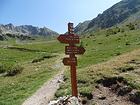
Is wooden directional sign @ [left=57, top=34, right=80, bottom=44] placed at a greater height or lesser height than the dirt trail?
greater

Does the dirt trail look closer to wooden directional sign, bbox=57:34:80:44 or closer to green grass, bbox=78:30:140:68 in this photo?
wooden directional sign, bbox=57:34:80:44

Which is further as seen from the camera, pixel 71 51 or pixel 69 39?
pixel 71 51

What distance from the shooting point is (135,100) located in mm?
31641

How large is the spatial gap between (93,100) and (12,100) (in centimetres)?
839

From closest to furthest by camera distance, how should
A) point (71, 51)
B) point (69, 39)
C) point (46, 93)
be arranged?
1. point (69, 39)
2. point (71, 51)
3. point (46, 93)

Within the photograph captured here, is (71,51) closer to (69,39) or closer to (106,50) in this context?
(69,39)

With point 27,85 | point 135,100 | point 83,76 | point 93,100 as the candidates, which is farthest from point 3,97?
point 135,100

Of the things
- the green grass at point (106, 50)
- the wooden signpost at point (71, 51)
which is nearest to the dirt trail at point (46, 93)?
the wooden signpost at point (71, 51)

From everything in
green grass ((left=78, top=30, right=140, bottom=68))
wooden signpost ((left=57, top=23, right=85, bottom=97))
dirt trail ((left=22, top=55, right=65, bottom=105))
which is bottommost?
dirt trail ((left=22, top=55, right=65, bottom=105))

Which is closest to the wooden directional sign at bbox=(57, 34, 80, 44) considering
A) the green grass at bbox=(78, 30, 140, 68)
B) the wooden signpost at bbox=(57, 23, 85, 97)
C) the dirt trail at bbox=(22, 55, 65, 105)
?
the wooden signpost at bbox=(57, 23, 85, 97)

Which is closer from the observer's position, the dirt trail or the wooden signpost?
the wooden signpost

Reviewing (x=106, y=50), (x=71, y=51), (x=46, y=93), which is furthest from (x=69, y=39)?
(x=106, y=50)

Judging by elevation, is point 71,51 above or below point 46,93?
above

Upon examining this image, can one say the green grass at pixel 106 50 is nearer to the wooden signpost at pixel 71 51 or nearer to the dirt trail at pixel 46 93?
the dirt trail at pixel 46 93
